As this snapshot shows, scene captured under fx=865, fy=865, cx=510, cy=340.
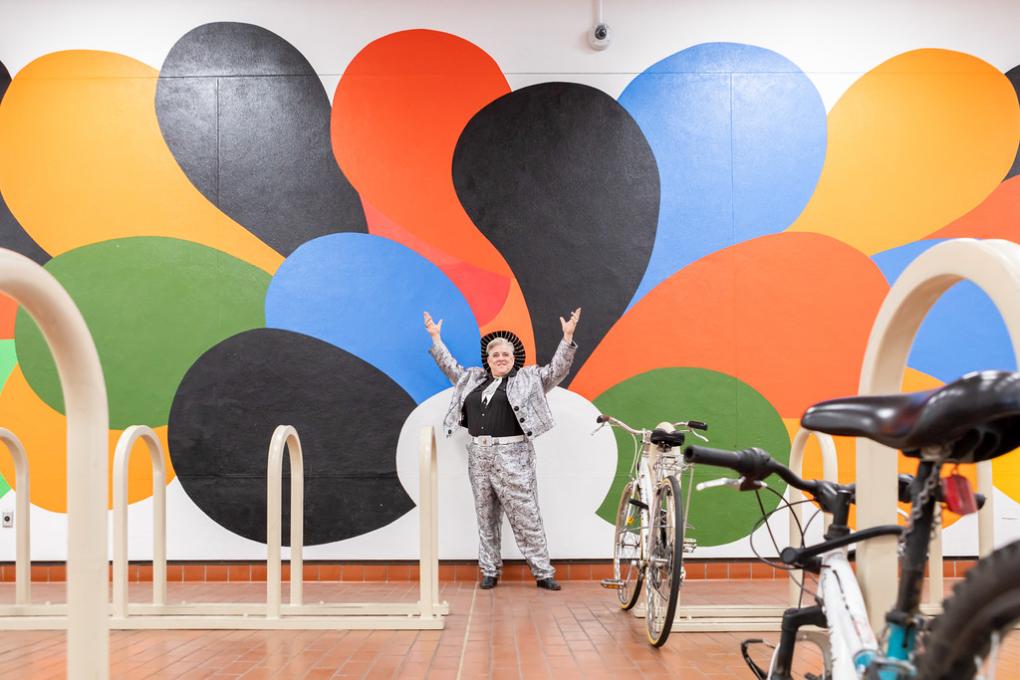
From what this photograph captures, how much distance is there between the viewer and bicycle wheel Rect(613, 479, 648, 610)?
4.84 meters

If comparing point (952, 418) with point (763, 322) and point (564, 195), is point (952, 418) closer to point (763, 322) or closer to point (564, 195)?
point (763, 322)

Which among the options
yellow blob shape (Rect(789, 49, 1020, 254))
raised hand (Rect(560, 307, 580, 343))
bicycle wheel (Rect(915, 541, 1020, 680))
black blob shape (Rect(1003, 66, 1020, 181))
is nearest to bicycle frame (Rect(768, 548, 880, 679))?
bicycle wheel (Rect(915, 541, 1020, 680))

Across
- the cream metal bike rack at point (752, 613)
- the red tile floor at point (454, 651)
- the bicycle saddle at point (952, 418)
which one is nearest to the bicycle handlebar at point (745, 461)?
the bicycle saddle at point (952, 418)

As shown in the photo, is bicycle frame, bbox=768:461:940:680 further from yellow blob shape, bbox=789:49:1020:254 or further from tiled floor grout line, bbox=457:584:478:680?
yellow blob shape, bbox=789:49:1020:254

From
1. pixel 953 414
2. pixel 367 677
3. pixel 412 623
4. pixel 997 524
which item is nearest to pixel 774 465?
pixel 953 414

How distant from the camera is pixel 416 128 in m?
6.73

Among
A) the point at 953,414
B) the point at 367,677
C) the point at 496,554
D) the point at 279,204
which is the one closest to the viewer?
the point at 953,414

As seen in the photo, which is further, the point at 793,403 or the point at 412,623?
the point at 793,403

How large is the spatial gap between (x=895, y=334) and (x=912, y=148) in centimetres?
542

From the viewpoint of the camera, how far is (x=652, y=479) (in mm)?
4812

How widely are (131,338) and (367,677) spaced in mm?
3934

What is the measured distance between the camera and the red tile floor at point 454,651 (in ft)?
12.7

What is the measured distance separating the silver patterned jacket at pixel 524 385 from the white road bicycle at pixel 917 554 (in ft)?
13.9

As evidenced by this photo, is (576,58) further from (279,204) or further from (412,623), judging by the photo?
(412,623)
